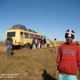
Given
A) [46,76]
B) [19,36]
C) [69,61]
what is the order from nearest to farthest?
[69,61]
[46,76]
[19,36]

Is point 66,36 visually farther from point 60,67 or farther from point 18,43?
point 18,43

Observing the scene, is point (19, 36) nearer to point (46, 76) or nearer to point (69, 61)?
point (46, 76)

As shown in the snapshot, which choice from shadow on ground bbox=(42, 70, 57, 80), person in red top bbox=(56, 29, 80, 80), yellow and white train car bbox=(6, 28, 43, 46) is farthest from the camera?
yellow and white train car bbox=(6, 28, 43, 46)

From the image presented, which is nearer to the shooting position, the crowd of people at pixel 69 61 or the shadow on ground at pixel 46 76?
the crowd of people at pixel 69 61

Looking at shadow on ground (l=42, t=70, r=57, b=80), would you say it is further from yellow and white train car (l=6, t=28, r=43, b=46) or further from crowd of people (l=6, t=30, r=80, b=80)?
yellow and white train car (l=6, t=28, r=43, b=46)

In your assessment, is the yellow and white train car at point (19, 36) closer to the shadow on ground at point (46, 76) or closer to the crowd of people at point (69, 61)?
the shadow on ground at point (46, 76)

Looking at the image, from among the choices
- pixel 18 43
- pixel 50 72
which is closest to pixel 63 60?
pixel 50 72

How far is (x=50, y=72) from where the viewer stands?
35.1 ft

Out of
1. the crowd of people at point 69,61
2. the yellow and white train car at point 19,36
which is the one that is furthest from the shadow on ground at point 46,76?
the yellow and white train car at point 19,36

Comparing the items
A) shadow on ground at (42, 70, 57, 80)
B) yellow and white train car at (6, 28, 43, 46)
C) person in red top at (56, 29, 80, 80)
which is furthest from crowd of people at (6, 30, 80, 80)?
yellow and white train car at (6, 28, 43, 46)

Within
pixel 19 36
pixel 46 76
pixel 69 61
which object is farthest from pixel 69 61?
pixel 19 36

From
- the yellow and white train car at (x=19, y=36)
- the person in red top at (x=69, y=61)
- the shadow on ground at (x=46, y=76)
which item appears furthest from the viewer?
the yellow and white train car at (x=19, y=36)

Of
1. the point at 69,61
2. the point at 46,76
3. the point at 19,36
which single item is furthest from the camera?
the point at 19,36

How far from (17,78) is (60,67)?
14.9 feet
